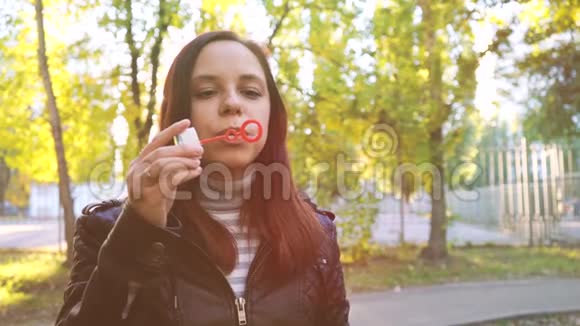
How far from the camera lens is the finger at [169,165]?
3.10ft

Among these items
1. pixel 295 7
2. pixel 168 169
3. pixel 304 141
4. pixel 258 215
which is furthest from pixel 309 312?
pixel 304 141

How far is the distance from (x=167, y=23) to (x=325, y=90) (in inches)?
110

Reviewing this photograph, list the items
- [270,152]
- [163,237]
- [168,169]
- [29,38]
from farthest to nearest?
[29,38]
[270,152]
[163,237]
[168,169]

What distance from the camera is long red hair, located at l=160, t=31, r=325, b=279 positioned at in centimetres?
130

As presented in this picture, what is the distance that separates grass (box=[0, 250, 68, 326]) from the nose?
5259 millimetres

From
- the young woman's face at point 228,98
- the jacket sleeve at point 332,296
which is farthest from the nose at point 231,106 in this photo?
the jacket sleeve at point 332,296

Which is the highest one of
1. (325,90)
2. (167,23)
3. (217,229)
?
(167,23)

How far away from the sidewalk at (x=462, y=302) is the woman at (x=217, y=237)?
482cm

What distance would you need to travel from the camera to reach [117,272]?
3.50ft

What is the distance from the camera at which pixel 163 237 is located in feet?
3.52

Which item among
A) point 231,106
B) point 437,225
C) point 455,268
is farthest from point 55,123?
point 455,268

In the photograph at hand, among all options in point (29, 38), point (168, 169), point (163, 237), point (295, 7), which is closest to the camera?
point (168, 169)

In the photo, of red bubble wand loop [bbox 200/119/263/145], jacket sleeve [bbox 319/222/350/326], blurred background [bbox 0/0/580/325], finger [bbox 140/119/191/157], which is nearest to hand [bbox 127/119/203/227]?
finger [bbox 140/119/191/157]

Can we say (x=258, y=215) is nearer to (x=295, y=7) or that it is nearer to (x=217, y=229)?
(x=217, y=229)
